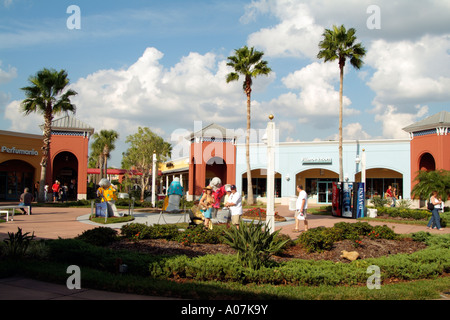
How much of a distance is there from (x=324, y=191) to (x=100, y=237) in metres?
28.9

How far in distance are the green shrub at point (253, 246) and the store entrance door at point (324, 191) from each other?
1141 inches

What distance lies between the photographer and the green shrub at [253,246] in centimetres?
685

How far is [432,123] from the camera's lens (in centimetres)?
2847

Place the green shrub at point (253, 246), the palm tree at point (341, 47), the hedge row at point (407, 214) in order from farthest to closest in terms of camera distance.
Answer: the palm tree at point (341, 47) → the hedge row at point (407, 214) → the green shrub at point (253, 246)

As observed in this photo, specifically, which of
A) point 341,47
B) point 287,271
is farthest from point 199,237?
point 341,47

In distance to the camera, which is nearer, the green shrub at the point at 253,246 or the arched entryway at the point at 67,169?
the green shrub at the point at 253,246

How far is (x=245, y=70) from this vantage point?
3009 centimetres

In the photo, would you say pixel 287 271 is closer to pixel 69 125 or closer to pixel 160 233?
pixel 160 233

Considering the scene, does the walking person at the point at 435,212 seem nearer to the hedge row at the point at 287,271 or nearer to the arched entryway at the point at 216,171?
the hedge row at the point at 287,271

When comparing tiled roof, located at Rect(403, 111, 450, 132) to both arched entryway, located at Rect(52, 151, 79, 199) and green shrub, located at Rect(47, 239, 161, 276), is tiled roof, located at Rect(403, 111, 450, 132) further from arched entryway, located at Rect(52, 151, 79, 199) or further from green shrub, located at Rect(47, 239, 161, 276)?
arched entryway, located at Rect(52, 151, 79, 199)

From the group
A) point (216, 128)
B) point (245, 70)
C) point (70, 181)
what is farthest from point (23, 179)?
point (245, 70)

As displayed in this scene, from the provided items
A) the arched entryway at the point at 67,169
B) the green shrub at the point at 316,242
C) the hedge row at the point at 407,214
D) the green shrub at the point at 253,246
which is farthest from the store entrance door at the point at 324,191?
the green shrub at the point at 253,246
